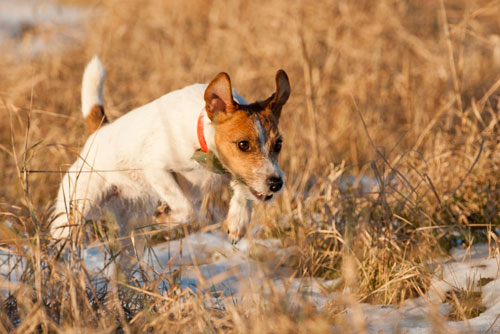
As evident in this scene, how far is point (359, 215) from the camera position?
12.4 ft

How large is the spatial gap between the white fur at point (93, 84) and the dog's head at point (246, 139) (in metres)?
1.11

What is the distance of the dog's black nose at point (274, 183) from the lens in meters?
3.14

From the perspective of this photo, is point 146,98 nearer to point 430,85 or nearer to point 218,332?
point 430,85

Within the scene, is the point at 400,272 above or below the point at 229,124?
below

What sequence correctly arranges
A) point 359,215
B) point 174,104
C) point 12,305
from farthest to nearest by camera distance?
point 359,215 → point 174,104 → point 12,305

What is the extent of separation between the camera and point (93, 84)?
400 cm

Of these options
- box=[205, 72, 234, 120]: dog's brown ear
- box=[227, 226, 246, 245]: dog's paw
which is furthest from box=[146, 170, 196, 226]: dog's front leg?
box=[205, 72, 234, 120]: dog's brown ear

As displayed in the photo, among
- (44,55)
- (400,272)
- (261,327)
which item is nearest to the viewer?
(261,327)

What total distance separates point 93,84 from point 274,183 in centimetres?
159

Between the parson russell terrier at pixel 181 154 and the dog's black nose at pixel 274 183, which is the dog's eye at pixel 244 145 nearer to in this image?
the parson russell terrier at pixel 181 154

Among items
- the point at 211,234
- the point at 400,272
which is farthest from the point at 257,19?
the point at 400,272

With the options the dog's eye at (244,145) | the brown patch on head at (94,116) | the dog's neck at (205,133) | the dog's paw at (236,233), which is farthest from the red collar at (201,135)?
the brown patch on head at (94,116)

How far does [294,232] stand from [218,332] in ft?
5.69

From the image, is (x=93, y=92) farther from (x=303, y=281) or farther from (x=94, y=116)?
(x=303, y=281)
